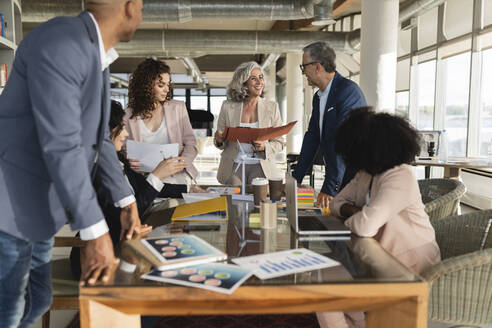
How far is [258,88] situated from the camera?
3451 millimetres

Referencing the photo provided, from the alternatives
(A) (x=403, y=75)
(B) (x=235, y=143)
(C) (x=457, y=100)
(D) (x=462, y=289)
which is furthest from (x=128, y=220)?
(A) (x=403, y=75)

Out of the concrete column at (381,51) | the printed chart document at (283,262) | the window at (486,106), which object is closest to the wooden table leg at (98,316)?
the printed chart document at (283,262)

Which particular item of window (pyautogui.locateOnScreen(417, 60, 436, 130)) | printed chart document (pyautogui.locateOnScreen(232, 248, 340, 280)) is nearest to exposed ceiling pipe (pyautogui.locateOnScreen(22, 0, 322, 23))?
window (pyautogui.locateOnScreen(417, 60, 436, 130))

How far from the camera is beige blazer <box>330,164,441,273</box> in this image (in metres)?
1.73

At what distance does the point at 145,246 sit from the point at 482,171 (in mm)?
A: 6597

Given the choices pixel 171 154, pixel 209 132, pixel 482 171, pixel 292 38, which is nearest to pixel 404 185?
pixel 171 154

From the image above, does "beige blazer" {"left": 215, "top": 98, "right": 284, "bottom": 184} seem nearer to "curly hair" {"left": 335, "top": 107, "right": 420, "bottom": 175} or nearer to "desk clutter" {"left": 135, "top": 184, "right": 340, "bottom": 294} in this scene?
"curly hair" {"left": 335, "top": 107, "right": 420, "bottom": 175}

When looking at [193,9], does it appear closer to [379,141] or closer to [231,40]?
[231,40]

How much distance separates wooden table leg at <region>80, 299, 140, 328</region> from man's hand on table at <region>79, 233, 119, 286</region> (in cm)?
7

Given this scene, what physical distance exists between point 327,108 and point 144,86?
3.98 feet

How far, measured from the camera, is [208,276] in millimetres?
1240

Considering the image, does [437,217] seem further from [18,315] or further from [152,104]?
[18,315]

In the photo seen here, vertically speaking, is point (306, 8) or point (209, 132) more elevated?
point (306, 8)

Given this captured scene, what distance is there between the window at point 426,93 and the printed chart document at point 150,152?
706cm
